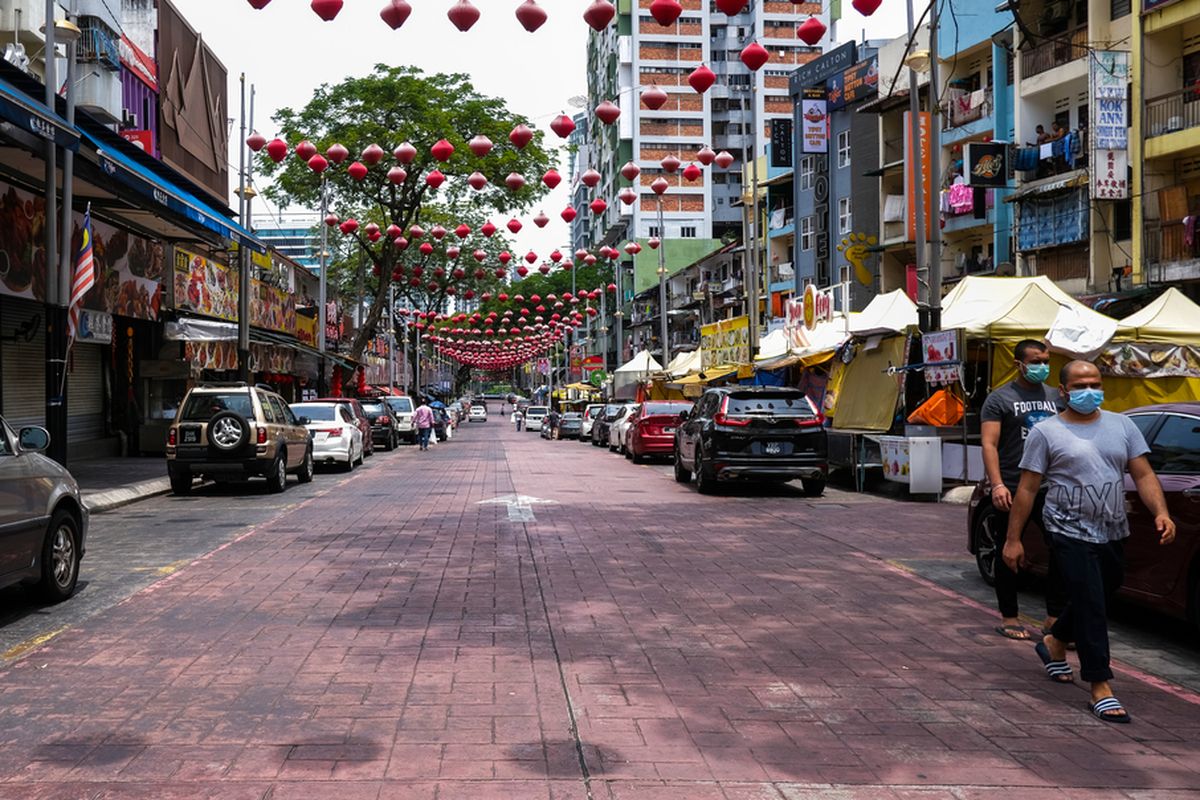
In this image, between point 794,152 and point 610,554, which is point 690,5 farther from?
point 610,554

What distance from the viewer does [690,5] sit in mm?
84312

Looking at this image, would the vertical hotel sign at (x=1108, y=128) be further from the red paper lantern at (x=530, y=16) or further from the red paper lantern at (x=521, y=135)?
the red paper lantern at (x=530, y=16)

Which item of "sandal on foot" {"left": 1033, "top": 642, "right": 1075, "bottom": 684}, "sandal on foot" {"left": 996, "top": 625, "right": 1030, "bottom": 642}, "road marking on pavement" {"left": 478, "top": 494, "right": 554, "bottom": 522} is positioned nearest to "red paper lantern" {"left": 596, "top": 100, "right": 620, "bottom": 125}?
"road marking on pavement" {"left": 478, "top": 494, "right": 554, "bottom": 522}

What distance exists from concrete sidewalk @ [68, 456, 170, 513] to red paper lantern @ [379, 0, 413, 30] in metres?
8.52

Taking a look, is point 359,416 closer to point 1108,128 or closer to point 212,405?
point 212,405

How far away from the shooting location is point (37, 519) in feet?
26.9

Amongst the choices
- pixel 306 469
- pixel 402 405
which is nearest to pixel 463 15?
pixel 306 469

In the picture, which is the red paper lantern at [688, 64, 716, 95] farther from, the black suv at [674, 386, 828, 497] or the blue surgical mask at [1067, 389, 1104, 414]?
the blue surgical mask at [1067, 389, 1104, 414]

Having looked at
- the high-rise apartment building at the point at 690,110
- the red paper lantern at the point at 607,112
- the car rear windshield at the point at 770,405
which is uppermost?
the high-rise apartment building at the point at 690,110

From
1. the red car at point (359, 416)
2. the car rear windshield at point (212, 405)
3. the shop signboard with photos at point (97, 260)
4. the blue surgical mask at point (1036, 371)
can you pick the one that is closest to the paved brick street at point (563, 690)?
the blue surgical mask at point (1036, 371)

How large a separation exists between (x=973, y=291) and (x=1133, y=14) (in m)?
10.5

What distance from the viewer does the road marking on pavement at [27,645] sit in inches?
274

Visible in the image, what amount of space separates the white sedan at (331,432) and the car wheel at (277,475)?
4.50 metres

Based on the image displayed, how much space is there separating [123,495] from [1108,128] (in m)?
21.5
